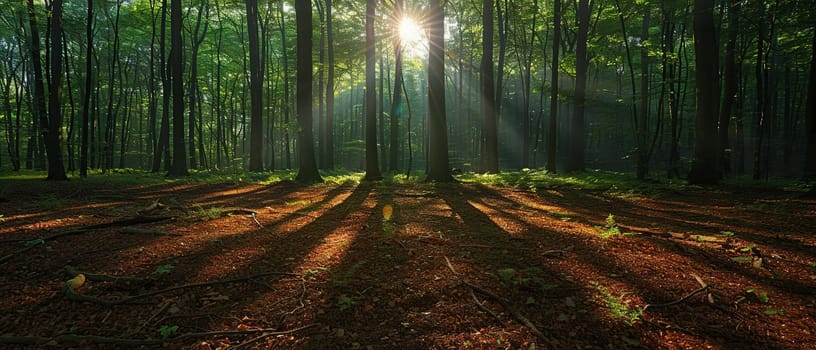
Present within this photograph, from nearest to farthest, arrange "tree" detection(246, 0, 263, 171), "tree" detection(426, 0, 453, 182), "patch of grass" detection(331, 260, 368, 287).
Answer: "patch of grass" detection(331, 260, 368, 287) → "tree" detection(426, 0, 453, 182) → "tree" detection(246, 0, 263, 171)

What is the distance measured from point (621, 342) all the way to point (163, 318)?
324 centimetres

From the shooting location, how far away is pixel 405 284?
3168mm

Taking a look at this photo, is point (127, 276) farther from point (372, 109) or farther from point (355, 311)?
point (372, 109)

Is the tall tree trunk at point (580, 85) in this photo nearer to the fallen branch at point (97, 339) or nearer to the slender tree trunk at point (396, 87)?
the slender tree trunk at point (396, 87)

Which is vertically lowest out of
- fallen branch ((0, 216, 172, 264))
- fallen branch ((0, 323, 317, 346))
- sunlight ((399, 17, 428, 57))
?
fallen branch ((0, 323, 317, 346))

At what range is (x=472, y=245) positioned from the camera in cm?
443

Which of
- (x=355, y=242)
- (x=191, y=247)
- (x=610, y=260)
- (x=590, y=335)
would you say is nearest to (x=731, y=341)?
(x=590, y=335)

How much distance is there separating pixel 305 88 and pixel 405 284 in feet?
39.7

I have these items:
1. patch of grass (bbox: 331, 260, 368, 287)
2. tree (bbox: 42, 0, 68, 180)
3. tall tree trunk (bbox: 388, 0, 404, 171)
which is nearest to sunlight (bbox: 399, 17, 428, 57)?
tall tree trunk (bbox: 388, 0, 404, 171)

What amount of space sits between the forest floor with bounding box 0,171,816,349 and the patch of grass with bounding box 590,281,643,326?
0.01 m

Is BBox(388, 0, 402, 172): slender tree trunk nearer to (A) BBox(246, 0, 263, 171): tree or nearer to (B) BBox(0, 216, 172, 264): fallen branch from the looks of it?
(A) BBox(246, 0, 263, 171): tree

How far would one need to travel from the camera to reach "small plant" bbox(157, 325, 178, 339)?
232 cm

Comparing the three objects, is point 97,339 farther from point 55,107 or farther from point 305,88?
point 55,107

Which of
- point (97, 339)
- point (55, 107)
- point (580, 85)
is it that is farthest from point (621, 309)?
point (55, 107)
